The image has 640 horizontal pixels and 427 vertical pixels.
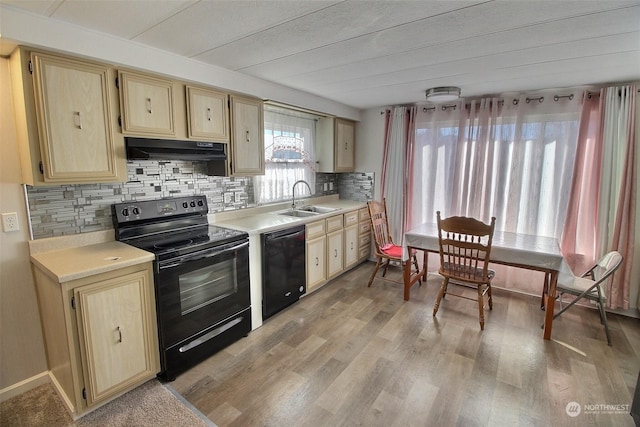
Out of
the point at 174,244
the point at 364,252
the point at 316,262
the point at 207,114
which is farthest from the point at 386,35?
the point at 364,252

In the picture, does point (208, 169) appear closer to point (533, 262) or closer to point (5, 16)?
point (5, 16)

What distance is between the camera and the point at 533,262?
268 cm

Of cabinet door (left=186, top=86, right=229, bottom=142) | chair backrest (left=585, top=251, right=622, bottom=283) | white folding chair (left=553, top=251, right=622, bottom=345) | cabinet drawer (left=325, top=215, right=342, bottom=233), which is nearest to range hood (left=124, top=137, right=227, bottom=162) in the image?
cabinet door (left=186, top=86, right=229, bottom=142)

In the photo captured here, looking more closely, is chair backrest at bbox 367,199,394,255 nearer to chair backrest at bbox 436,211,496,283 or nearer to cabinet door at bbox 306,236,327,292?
cabinet door at bbox 306,236,327,292

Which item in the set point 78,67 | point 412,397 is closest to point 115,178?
point 78,67

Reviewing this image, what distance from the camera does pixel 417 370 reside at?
2246mm

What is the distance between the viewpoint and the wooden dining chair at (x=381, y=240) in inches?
145

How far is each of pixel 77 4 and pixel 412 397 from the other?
9.37 feet

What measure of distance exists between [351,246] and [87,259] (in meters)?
2.88

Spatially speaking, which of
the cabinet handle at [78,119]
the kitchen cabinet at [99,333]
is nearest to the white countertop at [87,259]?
the kitchen cabinet at [99,333]

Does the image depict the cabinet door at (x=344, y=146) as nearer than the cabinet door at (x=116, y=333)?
No

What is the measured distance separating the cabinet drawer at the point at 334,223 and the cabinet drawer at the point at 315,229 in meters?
0.12

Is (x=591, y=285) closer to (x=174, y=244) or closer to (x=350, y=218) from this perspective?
(x=350, y=218)

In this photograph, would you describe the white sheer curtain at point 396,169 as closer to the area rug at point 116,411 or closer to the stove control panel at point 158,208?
the stove control panel at point 158,208
